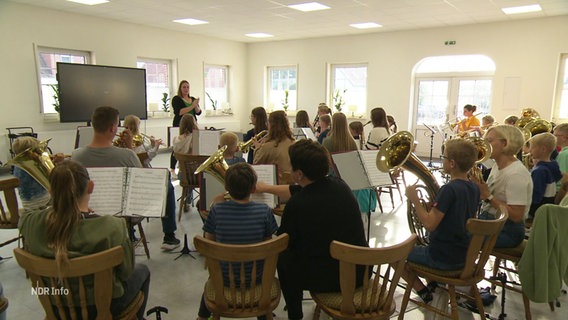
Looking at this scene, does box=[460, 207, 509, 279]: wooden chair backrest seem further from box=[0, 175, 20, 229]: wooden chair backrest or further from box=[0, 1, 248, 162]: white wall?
box=[0, 1, 248, 162]: white wall

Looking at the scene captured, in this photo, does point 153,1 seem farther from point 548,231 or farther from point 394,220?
point 548,231

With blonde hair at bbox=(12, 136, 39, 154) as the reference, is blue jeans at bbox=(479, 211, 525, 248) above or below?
below

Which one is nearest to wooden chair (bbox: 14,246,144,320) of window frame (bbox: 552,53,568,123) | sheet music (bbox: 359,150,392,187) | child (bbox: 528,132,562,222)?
sheet music (bbox: 359,150,392,187)

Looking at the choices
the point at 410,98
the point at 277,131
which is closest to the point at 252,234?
the point at 277,131

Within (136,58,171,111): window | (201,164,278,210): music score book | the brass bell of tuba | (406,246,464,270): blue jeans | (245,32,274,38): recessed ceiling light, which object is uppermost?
(245,32,274,38): recessed ceiling light

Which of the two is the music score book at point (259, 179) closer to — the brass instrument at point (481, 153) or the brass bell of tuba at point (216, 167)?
the brass bell of tuba at point (216, 167)

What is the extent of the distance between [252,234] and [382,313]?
2.41 ft

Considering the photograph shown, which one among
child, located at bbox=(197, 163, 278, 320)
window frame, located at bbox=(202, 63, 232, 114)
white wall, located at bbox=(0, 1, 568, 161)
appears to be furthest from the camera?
window frame, located at bbox=(202, 63, 232, 114)

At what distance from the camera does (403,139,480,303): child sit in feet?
6.98

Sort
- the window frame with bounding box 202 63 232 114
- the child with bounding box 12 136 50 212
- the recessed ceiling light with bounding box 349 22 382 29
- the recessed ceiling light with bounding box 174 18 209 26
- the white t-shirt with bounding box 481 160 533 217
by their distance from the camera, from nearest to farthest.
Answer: the white t-shirt with bounding box 481 160 533 217 < the child with bounding box 12 136 50 212 < the recessed ceiling light with bounding box 174 18 209 26 < the recessed ceiling light with bounding box 349 22 382 29 < the window frame with bounding box 202 63 232 114

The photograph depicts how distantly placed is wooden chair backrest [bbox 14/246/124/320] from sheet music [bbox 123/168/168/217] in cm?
64

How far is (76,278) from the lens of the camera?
161 cm

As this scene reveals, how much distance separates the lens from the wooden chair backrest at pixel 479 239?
79.0 inches

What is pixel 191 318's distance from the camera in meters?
2.52
